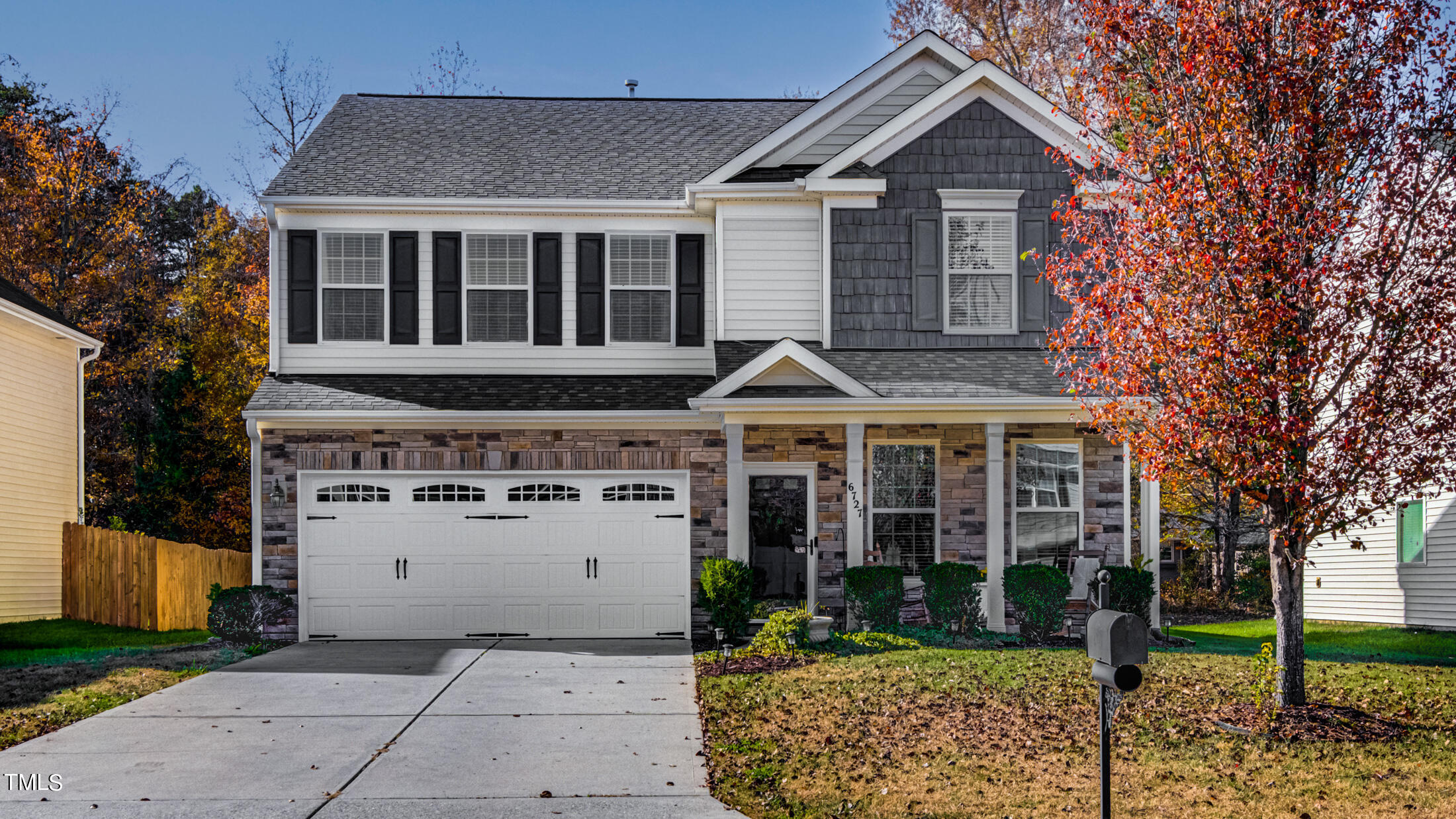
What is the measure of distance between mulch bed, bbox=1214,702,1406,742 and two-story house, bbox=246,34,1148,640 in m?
5.09

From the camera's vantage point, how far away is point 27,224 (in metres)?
24.6

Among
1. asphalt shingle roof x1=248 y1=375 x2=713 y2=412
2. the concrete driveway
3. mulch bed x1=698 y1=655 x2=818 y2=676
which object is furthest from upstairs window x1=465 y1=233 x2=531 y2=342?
mulch bed x1=698 y1=655 x2=818 y2=676

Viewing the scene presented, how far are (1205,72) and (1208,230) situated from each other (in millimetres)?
1157

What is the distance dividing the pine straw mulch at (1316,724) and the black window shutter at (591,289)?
9.03 meters

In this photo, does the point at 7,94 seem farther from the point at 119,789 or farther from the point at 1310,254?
the point at 1310,254

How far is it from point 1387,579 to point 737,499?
9.41m

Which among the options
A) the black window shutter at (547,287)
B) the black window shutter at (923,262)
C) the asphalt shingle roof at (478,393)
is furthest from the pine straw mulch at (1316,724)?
the black window shutter at (547,287)

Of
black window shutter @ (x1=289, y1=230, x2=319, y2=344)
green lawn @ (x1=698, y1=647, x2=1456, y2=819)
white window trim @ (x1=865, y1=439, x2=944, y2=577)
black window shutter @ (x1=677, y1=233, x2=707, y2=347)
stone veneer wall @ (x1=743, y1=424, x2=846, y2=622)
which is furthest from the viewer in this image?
black window shutter @ (x1=677, y1=233, x2=707, y2=347)

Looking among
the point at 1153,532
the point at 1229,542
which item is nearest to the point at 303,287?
the point at 1153,532

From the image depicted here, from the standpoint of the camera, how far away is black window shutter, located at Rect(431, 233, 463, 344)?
50.0ft

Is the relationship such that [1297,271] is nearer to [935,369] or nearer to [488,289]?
[935,369]

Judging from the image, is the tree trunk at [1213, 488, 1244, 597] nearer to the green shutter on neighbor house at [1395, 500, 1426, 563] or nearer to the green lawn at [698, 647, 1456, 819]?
the green shutter on neighbor house at [1395, 500, 1426, 563]

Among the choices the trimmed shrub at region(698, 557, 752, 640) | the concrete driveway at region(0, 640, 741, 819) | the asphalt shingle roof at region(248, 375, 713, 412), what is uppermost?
the asphalt shingle roof at region(248, 375, 713, 412)

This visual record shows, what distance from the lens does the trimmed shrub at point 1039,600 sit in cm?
1338
